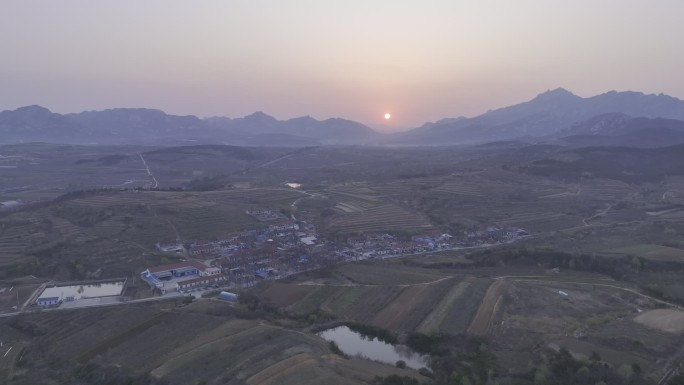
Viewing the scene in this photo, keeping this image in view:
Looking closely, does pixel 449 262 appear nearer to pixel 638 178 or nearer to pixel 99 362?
pixel 99 362

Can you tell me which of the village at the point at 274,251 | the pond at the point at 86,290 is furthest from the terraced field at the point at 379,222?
the pond at the point at 86,290

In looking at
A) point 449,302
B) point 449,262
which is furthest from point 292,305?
point 449,262

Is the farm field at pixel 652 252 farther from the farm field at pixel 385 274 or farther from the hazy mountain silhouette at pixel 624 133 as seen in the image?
the hazy mountain silhouette at pixel 624 133

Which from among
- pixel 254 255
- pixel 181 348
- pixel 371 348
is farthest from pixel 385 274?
pixel 181 348

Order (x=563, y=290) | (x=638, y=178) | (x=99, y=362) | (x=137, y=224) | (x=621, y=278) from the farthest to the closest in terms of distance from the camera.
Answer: (x=638, y=178), (x=137, y=224), (x=621, y=278), (x=563, y=290), (x=99, y=362)

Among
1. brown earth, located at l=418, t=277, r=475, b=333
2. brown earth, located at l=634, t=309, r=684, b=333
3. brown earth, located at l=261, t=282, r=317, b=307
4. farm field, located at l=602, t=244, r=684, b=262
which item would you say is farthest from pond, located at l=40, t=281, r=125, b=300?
farm field, located at l=602, t=244, r=684, b=262
